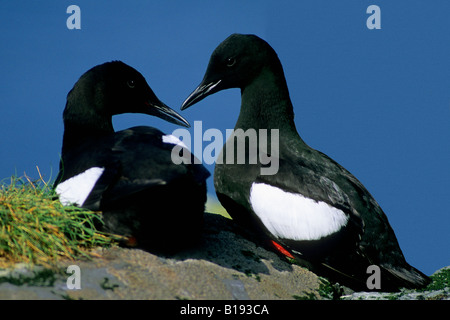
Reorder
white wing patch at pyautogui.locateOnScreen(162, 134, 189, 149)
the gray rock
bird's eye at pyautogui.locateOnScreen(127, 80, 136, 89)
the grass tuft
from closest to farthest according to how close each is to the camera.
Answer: the gray rock, the grass tuft, white wing patch at pyautogui.locateOnScreen(162, 134, 189, 149), bird's eye at pyautogui.locateOnScreen(127, 80, 136, 89)

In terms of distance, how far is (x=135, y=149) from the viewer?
409 centimetres

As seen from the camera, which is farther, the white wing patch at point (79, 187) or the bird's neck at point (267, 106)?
the bird's neck at point (267, 106)

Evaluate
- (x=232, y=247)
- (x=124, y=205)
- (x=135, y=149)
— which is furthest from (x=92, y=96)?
(x=232, y=247)

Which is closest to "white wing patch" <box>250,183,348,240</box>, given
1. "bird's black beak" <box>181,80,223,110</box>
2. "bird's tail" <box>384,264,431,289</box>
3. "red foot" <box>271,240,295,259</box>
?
"red foot" <box>271,240,295,259</box>

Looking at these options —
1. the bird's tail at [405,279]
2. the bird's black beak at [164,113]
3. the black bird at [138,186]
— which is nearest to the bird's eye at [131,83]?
the bird's black beak at [164,113]

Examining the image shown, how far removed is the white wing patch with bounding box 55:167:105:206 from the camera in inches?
154

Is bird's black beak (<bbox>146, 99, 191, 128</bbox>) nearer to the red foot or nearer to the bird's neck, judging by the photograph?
the bird's neck

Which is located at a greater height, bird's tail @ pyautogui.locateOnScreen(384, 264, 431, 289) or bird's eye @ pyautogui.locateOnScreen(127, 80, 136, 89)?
bird's eye @ pyautogui.locateOnScreen(127, 80, 136, 89)

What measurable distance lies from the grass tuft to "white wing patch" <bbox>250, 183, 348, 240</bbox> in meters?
1.48

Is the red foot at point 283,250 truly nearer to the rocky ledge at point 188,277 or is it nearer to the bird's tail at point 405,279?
the rocky ledge at point 188,277

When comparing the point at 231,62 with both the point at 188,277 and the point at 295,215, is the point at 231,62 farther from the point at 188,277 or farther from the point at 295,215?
the point at 188,277

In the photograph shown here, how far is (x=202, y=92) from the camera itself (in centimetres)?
561

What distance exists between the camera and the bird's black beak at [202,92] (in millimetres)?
5590

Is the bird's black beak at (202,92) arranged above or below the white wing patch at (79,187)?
above
